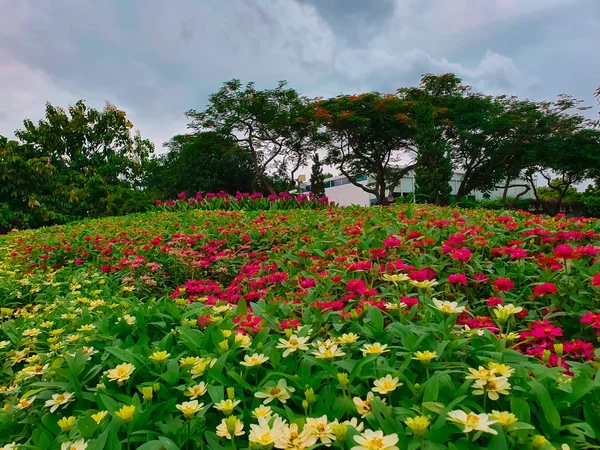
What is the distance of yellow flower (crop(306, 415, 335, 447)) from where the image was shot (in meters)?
0.68

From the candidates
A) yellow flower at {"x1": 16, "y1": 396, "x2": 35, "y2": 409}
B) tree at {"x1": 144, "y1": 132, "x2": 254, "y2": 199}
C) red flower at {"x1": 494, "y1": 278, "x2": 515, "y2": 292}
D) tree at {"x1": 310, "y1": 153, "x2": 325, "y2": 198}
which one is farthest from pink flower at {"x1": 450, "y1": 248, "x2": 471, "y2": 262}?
tree at {"x1": 310, "y1": 153, "x2": 325, "y2": 198}

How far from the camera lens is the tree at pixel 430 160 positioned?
12680 millimetres

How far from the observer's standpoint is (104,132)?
14.4 meters

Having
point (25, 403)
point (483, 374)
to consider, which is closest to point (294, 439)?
point (483, 374)

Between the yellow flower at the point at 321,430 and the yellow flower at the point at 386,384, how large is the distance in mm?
143

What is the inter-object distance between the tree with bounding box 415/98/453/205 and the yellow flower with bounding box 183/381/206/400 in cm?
1247

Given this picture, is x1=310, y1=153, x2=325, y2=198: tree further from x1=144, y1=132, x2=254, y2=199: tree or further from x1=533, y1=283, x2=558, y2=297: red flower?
x1=533, y1=283, x2=558, y2=297: red flower

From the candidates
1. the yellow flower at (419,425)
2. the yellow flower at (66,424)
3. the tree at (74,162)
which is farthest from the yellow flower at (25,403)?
the tree at (74,162)

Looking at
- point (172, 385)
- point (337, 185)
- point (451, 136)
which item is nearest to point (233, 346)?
point (172, 385)

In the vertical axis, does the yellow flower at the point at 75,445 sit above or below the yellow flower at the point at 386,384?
below

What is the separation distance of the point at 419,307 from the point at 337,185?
1218 inches

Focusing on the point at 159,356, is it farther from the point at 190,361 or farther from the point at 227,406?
the point at 227,406

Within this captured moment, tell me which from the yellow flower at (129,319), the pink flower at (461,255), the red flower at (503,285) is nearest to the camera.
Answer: the yellow flower at (129,319)

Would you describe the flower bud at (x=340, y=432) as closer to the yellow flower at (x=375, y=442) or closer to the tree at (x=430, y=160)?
the yellow flower at (x=375, y=442)
